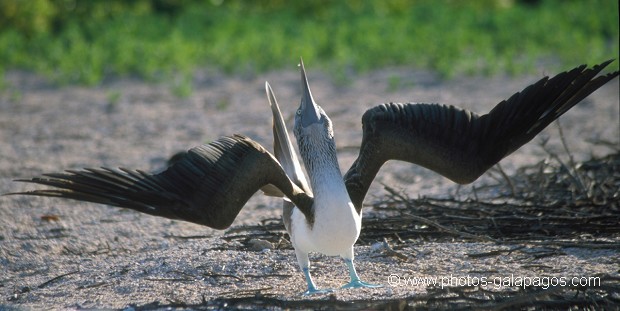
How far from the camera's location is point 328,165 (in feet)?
16.3

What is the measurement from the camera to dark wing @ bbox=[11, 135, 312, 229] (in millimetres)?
4637

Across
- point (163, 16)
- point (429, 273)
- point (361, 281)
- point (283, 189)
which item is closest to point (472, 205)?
point (429, 273)

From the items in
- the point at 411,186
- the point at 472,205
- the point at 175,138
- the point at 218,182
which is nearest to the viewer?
the point at 218,182

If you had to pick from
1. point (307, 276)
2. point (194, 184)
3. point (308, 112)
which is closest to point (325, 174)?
point (308, 112)

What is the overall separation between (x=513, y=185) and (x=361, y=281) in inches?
90.5

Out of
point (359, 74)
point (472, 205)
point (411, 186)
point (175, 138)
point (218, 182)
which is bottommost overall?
point (218, 182)

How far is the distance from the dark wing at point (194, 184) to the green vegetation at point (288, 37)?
6912 mm

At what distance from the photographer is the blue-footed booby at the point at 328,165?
4.67 meters

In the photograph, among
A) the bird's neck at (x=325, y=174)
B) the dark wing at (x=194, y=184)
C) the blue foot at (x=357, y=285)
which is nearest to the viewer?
the dark wing at (x=194, y=184)

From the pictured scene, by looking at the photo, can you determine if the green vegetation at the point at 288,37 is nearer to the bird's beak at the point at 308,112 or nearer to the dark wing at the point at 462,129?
the dark wing at the point at 462,129

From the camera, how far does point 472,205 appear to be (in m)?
6.47

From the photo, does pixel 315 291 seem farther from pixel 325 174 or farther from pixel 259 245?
pixel 259 245

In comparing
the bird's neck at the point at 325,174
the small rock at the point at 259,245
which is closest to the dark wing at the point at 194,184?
the bird's neck at the point at 325,174

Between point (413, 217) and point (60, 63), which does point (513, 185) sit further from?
point (60, 63)
